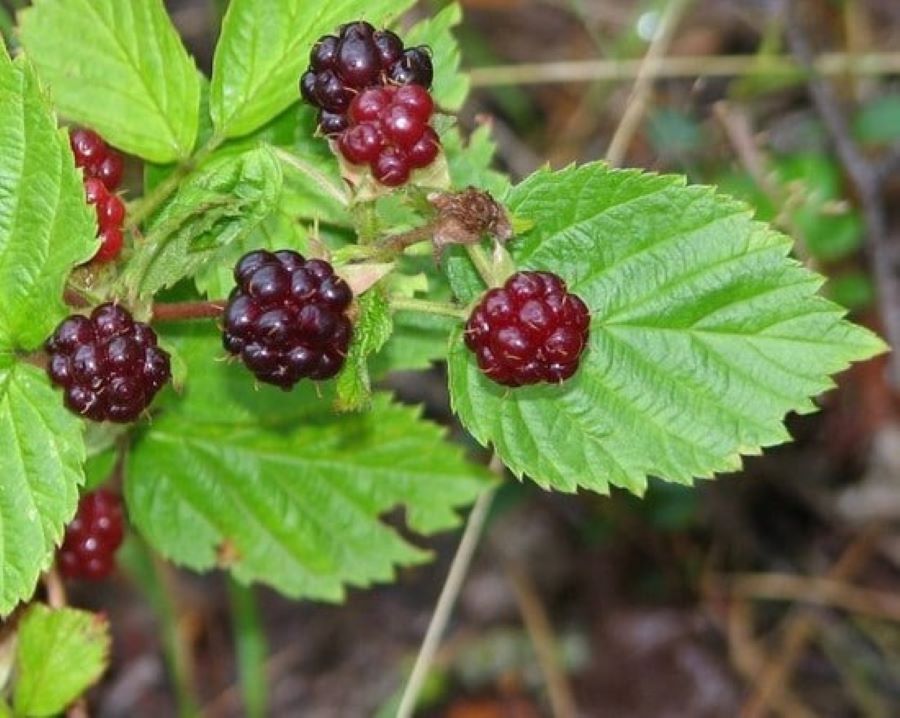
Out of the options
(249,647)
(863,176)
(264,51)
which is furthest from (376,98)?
(863,176)

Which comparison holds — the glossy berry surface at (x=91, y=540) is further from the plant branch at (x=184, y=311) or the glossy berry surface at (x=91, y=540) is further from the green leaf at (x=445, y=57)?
the green leaf at (x=445, y=57)

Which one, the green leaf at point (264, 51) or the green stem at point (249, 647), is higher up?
the green leaf at point (264, 51)

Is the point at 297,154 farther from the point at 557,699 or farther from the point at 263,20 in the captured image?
the point at 557,699

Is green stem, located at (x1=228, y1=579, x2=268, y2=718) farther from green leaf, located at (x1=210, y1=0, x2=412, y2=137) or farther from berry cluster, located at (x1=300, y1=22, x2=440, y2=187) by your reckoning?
berry cluster, located at (x1=300, y1=22, x2=440, y2=187)

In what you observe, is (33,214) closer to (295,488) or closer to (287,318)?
(287,318)

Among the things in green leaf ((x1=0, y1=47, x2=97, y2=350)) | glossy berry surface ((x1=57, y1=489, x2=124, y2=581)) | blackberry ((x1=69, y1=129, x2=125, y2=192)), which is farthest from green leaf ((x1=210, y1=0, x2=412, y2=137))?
glossy berry surface ((x1=57, y1=489, x2=124, y2=581))

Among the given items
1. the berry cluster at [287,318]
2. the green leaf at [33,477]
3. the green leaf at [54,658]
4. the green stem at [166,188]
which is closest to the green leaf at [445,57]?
the green stem at [166,188]
